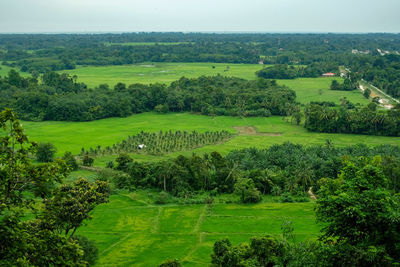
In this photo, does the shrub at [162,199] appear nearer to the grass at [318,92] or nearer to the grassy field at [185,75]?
the grass at [318,92]

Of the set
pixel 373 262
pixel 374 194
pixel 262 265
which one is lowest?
pixel 262 265

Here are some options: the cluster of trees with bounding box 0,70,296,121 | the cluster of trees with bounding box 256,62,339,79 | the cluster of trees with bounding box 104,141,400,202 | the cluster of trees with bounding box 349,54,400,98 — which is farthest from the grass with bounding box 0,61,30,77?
the cluster of trees with bounding box 349,54,400,98

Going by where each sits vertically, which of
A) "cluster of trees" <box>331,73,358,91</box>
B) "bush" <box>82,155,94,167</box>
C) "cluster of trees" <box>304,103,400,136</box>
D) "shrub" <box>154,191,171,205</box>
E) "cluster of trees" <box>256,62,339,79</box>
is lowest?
"shrub" <box>154,191,171,205</box>

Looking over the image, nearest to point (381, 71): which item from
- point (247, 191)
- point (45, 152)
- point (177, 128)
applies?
point (177, 128)

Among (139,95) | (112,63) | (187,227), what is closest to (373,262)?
(187,227)

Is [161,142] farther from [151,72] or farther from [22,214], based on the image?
[151,72]

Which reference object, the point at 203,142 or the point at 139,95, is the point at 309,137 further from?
the point at 139,95

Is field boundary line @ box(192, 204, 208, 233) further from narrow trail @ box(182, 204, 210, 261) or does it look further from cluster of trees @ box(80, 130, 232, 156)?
cluster of trees @ box(80, 130, 232, 156)
